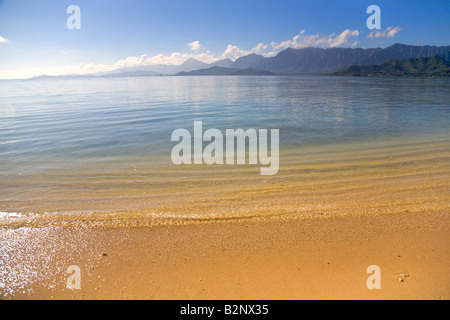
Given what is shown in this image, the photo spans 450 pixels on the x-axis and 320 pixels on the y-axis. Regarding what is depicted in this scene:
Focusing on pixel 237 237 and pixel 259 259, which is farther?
pixel 237 237

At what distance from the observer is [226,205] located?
6727 millimetres

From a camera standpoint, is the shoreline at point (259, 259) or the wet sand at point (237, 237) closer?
the shoreline at point (259, 259)

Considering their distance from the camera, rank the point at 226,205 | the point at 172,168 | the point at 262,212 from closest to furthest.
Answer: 1. the point at 262,212
2. the point at 226,205
3. the point at 172,168

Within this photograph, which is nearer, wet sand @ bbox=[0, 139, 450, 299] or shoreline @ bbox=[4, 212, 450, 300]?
shoreline @ bbox=[4, 212, 450, 300]

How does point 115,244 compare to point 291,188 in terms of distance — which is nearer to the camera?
point 115,244
